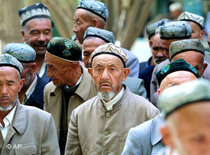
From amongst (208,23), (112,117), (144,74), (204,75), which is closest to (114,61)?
(112,117)

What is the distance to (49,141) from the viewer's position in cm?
500

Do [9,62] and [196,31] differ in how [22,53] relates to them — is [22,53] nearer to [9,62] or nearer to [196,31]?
[9,62]

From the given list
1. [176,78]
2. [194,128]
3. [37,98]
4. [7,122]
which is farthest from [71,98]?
[194,128]

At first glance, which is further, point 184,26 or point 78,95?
point 184,26

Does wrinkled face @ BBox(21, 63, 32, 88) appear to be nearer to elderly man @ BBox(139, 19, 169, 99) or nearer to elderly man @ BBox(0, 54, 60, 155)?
elderly man @ BBox(0, 54, 60, 155)

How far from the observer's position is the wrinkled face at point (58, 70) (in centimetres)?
600

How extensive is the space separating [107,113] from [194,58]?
1.19 meters

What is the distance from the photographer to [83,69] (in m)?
6.11

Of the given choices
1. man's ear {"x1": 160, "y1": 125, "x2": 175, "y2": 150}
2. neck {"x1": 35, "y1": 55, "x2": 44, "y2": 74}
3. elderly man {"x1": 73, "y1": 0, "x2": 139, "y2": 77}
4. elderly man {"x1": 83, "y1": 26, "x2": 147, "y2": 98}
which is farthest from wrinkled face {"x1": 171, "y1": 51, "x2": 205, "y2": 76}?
man's ear {"x1": 160, "y1": 125, "x2": 175, "y2": 150}

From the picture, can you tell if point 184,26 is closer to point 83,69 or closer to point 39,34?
point 83,69

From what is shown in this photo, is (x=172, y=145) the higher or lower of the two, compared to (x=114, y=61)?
higher

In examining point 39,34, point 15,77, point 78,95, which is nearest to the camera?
point 15,77

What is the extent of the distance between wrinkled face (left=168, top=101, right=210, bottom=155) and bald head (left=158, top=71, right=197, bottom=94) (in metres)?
2.09

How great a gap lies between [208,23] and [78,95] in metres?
5.52
